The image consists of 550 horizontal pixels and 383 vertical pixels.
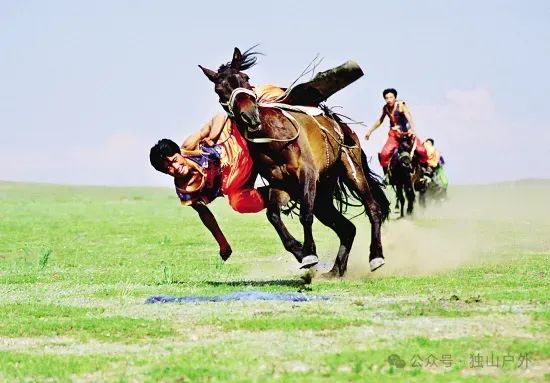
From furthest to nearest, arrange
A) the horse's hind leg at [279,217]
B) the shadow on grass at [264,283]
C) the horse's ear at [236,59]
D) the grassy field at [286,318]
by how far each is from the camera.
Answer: the shadow on grass at [264,283] → the horse's hind leg at [279,217] → the horse's ear at [236,59] → the grassy field at [286,318]

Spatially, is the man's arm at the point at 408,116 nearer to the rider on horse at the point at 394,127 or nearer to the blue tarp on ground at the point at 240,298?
the rider on horse at the point at 394,127

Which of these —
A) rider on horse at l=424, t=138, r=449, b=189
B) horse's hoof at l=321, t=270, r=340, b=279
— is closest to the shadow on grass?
horse's hoof at l=321, t=270, r=340, b=279

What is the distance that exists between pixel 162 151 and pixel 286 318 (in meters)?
4.03

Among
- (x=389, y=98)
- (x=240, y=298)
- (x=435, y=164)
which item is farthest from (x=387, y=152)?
(x=240, y=298)

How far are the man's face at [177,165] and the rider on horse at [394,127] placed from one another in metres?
9.77

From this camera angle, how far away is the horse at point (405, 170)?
26.0 metres

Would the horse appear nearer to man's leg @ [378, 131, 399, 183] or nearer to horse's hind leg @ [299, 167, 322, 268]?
man's leg @ [378, 131, 399, 183]

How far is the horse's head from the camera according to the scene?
1227cm

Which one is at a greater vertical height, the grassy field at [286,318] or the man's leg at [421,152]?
the man's leg at [421,152]

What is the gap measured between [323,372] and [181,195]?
6363 mm

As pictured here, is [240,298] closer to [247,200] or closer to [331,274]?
[247,200]

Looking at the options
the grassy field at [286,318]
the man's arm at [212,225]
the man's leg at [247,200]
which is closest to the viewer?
the grassy field at [286,318]

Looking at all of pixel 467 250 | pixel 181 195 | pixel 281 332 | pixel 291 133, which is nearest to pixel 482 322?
pixel 281 332

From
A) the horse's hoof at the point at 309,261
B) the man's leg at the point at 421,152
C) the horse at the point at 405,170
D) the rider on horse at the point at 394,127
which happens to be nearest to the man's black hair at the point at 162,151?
the horse's hoof at the point at 309,261
